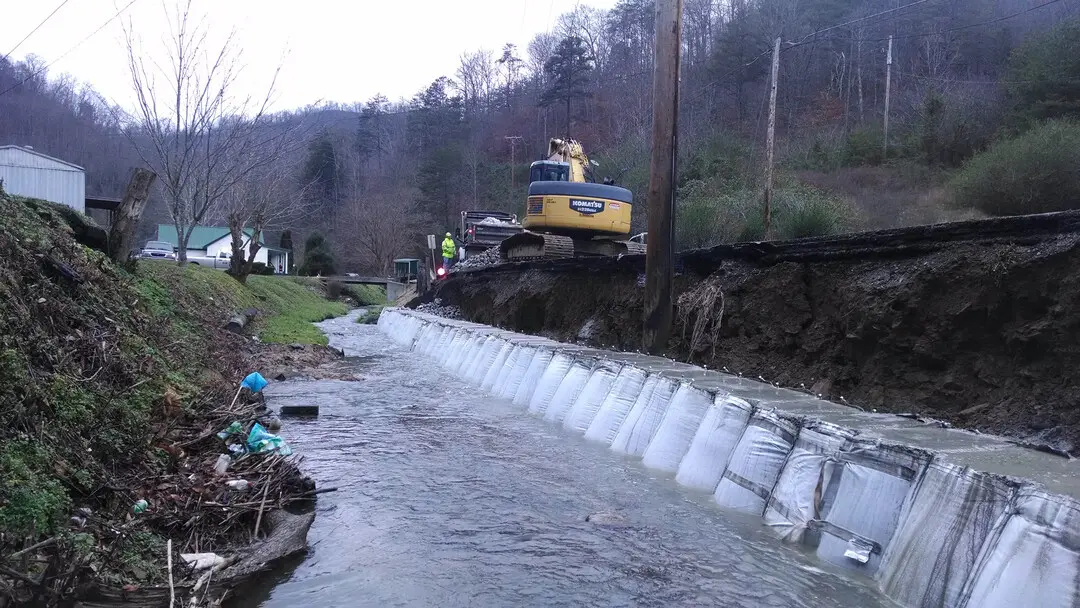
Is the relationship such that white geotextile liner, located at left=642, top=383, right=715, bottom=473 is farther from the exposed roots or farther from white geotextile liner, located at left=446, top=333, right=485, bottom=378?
white geotextile liner, located at left=446, top=333, right=485, bottom=378

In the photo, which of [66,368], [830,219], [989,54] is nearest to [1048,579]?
[66,368]

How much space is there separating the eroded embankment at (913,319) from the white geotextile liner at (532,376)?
74.8 inches

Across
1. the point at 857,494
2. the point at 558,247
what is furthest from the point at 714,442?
the point at 558,247

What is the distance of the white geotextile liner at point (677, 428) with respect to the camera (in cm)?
715

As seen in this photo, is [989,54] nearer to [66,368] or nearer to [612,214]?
[612,214]

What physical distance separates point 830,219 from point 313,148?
55.1 meters

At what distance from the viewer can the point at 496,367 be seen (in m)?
13.1

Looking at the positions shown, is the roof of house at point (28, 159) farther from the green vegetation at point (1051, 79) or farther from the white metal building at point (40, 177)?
the green vegetation at point (1051, 79)

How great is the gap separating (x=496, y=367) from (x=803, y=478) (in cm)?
815

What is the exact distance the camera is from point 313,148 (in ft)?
217

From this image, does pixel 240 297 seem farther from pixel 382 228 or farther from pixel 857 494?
pixel 382 228

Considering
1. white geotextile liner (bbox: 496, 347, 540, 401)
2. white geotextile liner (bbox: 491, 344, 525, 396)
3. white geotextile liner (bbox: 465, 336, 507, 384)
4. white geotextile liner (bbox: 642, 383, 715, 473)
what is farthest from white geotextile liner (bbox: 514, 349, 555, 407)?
white geotextile liner (bbox: 642, 383, 715, 473)

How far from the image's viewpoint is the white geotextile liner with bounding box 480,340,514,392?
12852 mm

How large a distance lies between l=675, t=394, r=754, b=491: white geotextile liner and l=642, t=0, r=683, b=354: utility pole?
3.51 m
